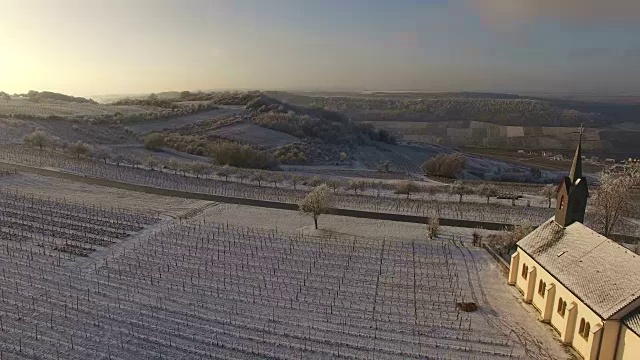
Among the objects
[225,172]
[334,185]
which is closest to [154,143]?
[225,172]

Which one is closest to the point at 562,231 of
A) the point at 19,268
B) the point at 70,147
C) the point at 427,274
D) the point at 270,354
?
the point at 427,274

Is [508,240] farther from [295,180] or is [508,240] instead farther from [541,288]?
[295,180]

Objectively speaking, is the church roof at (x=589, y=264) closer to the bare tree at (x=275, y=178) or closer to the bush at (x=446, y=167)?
the bare tree at (x=275, y=178)

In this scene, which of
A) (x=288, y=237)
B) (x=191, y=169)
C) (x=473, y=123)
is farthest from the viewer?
→ (x=473, y=123)

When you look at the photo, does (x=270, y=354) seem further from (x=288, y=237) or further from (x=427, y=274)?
(x=288, y=237)

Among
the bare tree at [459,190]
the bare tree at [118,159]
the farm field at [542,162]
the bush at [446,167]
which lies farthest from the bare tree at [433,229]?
the farm field at [542,162]

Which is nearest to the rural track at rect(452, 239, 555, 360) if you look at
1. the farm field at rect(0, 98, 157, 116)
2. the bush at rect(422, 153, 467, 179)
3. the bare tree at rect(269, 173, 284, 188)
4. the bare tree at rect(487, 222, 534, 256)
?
the bare tree at rect(487, 222, 534, 256)

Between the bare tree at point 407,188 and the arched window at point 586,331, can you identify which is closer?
the arched window at point 586,331
